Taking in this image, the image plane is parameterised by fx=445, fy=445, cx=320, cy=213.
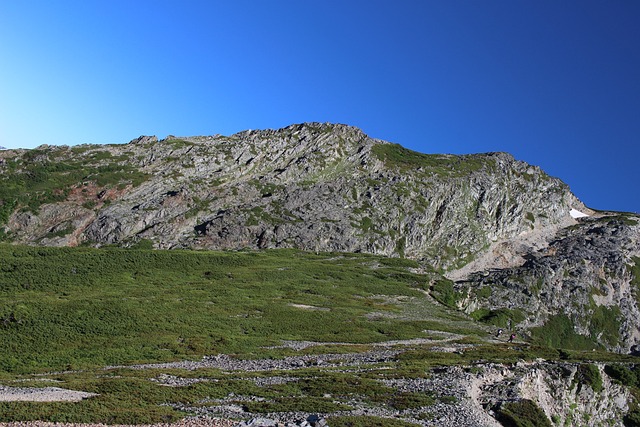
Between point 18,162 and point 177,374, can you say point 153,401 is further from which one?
point 18,162

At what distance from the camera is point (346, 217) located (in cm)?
15800

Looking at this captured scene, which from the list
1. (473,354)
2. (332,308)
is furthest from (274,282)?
(473,354)

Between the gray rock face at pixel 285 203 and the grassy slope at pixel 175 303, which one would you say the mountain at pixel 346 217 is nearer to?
the gray rock face at pixel 285 203

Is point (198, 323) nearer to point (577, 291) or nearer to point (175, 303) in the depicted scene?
point (175, 303)

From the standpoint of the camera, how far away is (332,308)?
8888 cm

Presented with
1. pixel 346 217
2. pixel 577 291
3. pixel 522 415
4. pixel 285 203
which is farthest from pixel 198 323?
pixel 577 291

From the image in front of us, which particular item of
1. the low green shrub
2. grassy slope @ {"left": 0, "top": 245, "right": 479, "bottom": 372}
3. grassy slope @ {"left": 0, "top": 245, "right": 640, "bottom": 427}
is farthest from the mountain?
the low green shrub

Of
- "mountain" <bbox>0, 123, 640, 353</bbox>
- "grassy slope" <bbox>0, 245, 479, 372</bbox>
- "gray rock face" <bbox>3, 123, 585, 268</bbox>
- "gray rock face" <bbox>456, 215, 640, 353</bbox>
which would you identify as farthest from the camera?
"gray rock face" <bbox>3, 123, 585, 268</bbox>

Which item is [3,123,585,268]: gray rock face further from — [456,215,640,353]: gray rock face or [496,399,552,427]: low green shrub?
[496,399,552,427]: low green shrub

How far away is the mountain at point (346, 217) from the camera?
131 metres

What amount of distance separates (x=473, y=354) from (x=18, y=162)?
539 ft

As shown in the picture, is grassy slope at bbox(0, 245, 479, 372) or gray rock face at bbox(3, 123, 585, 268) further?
gray rock face at bbox(3, 123, 585, 268)

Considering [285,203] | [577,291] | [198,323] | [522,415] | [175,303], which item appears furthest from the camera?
[285,203]

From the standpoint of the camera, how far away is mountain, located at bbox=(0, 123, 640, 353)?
131 m
